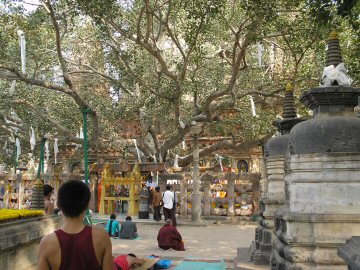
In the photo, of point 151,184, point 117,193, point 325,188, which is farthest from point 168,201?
point 325,188

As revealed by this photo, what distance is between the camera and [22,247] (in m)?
6.26

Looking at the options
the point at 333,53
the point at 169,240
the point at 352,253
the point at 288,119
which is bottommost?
the point at 169,240

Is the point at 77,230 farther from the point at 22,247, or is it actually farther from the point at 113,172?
the point at 113,172

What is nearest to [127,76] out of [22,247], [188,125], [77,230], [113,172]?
[188,125]

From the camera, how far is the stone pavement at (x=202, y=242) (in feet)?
35.0

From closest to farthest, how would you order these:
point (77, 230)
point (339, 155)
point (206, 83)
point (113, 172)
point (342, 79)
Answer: point (77, 230) < point (339, 155) < point (342, 79) < point (206, 83) < point (113, 172)

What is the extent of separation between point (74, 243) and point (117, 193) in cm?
1862

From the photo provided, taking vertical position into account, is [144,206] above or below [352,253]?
below

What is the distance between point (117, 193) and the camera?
21.3 meters

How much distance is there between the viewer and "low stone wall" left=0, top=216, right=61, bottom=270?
18.4 ft

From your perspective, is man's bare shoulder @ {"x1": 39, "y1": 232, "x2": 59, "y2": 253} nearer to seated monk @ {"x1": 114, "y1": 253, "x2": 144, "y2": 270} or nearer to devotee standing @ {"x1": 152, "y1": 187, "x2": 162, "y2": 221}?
seated monk @ {"x1": 114, "y1": 253, "x2": 144, "y2": 270}

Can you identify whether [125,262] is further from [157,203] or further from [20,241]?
[157,203]

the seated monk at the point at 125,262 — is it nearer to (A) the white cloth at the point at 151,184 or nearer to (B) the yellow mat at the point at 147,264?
(B) the yellow mat at the point at 147,264

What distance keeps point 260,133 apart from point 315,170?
1433cm
